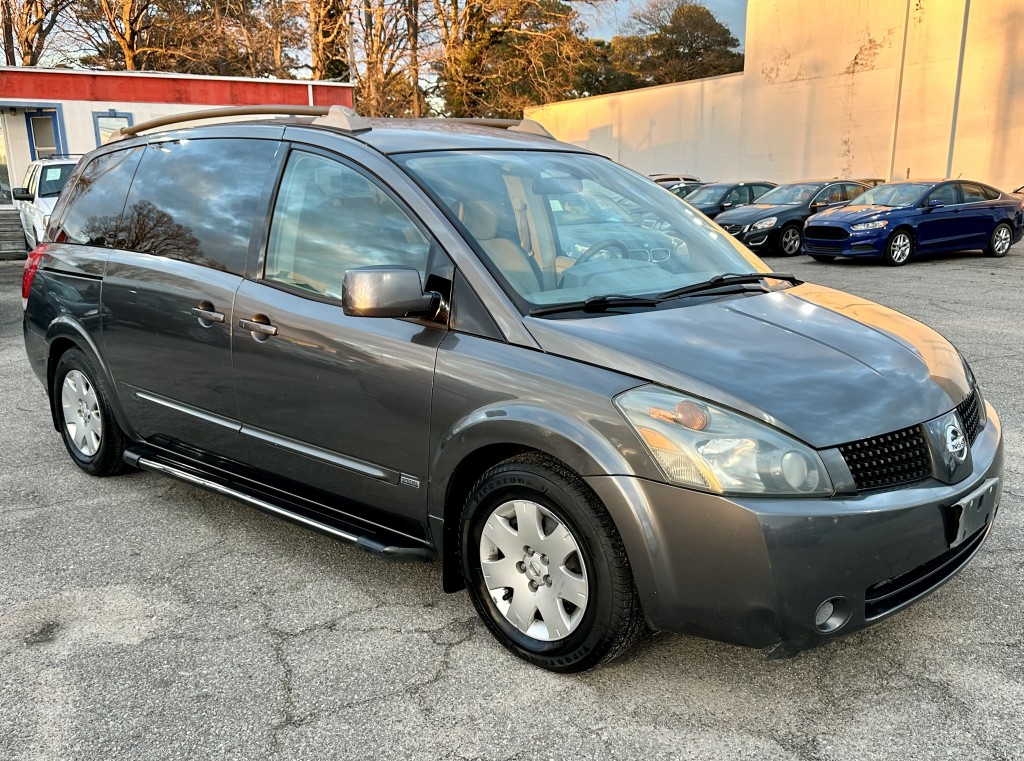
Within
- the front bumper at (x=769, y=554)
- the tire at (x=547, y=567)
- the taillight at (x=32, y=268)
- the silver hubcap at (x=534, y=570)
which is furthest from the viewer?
the taillight at (x=32, y=268)

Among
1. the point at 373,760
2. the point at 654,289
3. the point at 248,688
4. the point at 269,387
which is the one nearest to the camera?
the point at 373,760

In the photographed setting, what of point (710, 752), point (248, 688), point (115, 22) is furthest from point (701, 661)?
point (115, 22)

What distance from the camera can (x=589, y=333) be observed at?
2812 mm

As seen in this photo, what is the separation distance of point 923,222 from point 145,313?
48.1 ft

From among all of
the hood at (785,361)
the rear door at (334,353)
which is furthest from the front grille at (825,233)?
the rear door at (334,353)

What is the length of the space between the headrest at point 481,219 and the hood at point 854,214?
44.5 feet

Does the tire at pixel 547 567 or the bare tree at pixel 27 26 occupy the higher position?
the bare tree at pixel 27 26

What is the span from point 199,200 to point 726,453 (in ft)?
8.84

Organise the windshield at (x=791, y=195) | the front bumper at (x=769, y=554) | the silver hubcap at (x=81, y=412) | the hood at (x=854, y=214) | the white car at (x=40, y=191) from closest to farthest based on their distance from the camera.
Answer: the front bumper at (x=769, y=554) → the silver hubcap at (x=81, y=412) → the white car at (x=40, y=191) → the hood at (x=854, y=214) → the windshield at (x=791, y=195)

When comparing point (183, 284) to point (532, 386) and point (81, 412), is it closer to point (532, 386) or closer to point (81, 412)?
point (81, 412)

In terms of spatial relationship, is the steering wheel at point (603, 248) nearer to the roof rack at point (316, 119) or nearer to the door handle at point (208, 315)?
the roof rack at point (316, 119)

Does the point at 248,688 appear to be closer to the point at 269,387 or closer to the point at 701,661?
the point at 269,387

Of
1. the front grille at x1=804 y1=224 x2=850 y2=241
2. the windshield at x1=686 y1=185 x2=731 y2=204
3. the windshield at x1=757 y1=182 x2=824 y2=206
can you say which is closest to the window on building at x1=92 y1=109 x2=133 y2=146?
the windshield at x1=686 y1=185 x2=731 y2=204

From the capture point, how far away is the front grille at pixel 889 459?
2531 millimetres
